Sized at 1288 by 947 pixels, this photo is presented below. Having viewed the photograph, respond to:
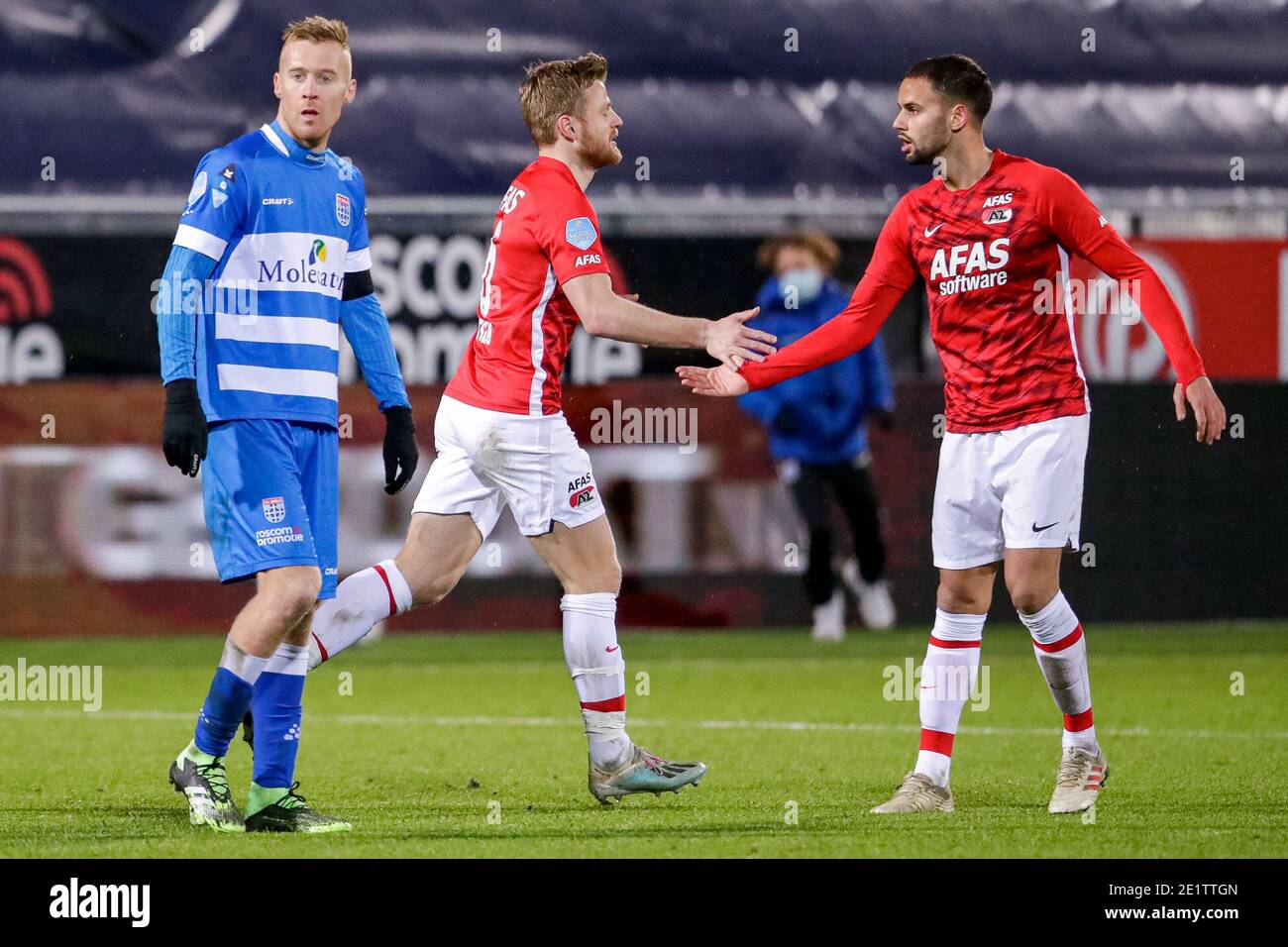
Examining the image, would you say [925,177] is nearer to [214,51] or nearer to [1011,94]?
[1011,94]

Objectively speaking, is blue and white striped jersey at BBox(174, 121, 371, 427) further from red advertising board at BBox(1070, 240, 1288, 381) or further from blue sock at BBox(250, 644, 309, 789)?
red advertising board at BBox(1070, 240, 1288, 381)

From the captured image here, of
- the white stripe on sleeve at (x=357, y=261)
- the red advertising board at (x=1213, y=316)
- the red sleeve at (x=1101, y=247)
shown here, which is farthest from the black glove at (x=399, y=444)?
the red advertising board at (x=1213, y=316)

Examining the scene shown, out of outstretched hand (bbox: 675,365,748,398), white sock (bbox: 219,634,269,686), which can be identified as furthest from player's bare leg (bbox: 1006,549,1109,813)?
white sock (bbox: 219,634,269,686)

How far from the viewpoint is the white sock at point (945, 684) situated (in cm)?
584

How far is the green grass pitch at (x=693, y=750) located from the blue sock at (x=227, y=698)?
0.90 feet

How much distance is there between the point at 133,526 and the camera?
11.6 metres

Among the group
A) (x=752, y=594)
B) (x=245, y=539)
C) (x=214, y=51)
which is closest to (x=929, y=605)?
(x=752, y=594)

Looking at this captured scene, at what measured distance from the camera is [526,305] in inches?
231

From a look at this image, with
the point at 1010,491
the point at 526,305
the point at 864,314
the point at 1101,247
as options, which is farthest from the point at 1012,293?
the point at 526,305

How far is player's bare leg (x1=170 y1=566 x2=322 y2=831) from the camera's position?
5410 mm

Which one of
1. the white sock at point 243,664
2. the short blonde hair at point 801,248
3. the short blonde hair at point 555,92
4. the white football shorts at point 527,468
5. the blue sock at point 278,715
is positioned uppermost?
the short blonde hair at point 801,248

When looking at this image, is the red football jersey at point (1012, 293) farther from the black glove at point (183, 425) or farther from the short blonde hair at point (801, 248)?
the short blonde hair at point (801, 248)

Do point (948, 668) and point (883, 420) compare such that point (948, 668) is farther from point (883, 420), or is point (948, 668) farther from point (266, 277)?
point (883, 420)

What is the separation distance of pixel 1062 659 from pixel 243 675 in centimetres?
239
